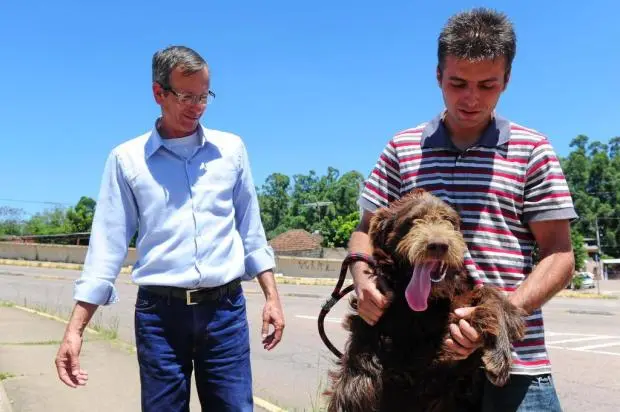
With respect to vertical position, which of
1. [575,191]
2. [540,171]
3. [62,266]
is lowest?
[62,266]

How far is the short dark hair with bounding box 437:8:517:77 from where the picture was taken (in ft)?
7.50

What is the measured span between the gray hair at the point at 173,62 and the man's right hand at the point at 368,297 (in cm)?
169

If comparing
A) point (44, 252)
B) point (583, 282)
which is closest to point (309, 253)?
point (44, 252)

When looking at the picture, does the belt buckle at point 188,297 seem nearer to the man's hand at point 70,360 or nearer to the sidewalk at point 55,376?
the man's hand at point 70,360

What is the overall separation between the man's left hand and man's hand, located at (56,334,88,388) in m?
1.05

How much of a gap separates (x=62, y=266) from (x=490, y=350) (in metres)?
44.0

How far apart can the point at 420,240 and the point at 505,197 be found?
46 cm

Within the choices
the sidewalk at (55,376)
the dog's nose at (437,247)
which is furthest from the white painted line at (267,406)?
the dog's nose at (437,247)

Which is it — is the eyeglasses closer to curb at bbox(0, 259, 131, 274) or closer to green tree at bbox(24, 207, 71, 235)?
curb at bbox(0, 259, 131, 274)

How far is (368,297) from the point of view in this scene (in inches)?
89.3

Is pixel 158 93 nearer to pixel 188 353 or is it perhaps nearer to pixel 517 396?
pixel 188 353

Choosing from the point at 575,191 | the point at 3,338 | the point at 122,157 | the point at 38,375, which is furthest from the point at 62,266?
the point at 575,191

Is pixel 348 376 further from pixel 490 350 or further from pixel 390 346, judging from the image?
pixel 490 350

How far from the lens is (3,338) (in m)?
10.2
